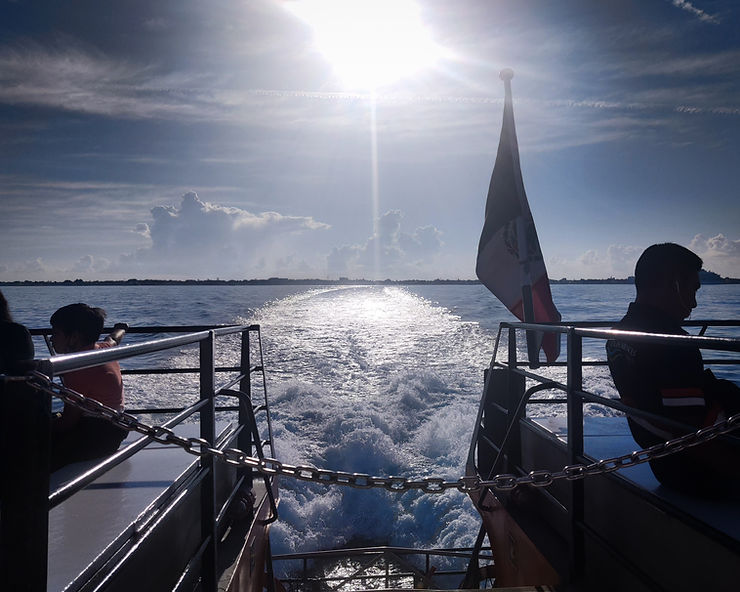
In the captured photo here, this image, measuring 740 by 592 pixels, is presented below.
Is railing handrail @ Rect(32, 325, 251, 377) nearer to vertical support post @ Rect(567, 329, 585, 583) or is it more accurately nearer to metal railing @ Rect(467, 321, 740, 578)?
metal railing @ Rect(467, 321, 740, 578)

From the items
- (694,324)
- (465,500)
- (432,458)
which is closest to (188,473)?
(694,324)

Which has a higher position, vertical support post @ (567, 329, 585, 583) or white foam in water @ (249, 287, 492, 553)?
vertical support post @ (567, 329, 585, 583)

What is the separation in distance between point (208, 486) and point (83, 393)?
3.61 ft

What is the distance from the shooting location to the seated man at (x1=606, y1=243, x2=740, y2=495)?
2322mm

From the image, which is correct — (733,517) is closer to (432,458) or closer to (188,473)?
(188,473)

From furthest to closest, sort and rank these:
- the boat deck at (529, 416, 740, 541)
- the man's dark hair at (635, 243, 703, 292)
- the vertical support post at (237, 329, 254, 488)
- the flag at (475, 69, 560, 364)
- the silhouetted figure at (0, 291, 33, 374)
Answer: the flag at (475, 69, 560, 364), the vertical support post at (237, 329, 254, 488), the man's dark hair at (635, 243, 703, 292), the boat deck at (529, 416, 740, 541), the silhouetted figure at (0, 291, 33, 374)

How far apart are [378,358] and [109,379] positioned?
68.5 ft

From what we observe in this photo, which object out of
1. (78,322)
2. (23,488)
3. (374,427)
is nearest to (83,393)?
(78,322)

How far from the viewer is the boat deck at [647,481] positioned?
225cm

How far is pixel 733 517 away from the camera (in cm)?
227

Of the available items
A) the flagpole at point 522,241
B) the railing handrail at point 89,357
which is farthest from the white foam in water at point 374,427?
the railing handrail at point 89,357

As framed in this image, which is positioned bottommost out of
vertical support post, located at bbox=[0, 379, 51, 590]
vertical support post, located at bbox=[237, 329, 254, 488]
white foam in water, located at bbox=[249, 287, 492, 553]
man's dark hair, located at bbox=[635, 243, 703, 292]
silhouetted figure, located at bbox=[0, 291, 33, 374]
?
white foam in water, located at bbox=[249, 287, 492, 553]

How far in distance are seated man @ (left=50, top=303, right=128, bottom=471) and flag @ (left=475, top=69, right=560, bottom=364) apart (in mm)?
4563

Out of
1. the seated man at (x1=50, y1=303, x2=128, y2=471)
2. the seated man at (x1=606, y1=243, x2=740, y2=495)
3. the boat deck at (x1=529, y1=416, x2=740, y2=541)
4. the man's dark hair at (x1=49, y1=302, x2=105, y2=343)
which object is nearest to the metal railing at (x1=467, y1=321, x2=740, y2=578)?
the seated man at (x1=606, y1=243, x2=740, y2=495)
